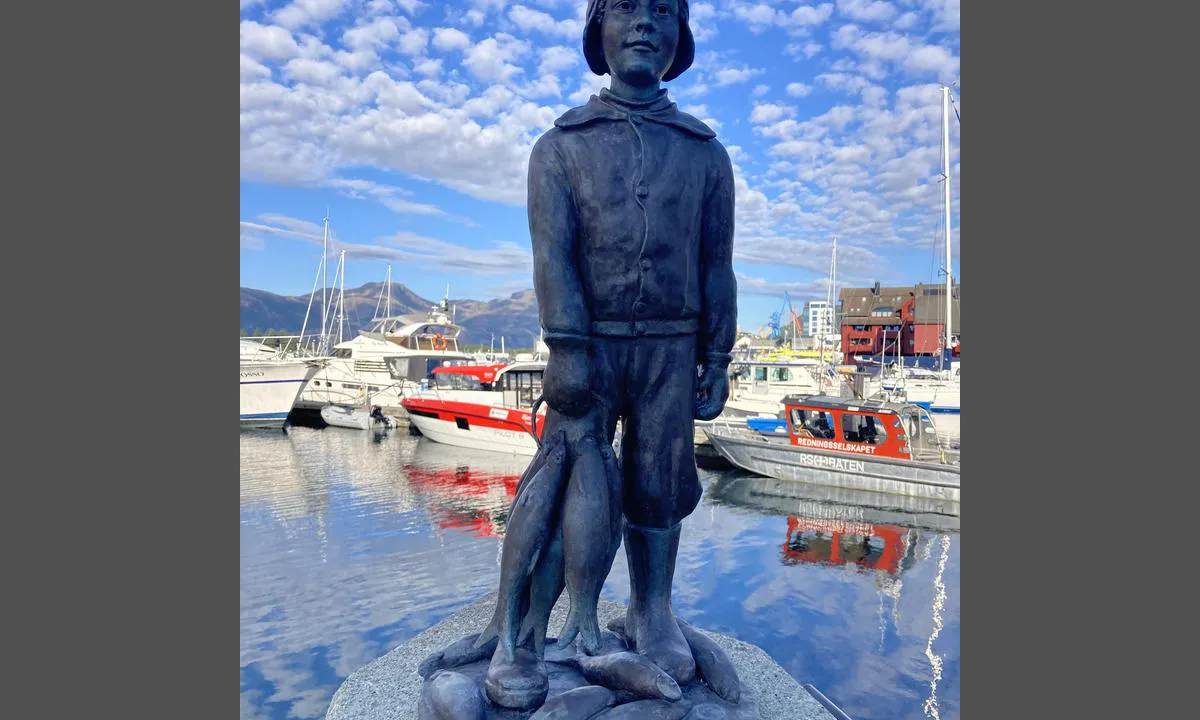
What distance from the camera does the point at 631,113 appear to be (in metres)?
3.35

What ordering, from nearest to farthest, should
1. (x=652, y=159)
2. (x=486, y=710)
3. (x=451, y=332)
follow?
(x=486, y=710), (x=652, y=159), (x=451, y=332)

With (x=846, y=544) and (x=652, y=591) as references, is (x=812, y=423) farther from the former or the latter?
(x=652, y=591)

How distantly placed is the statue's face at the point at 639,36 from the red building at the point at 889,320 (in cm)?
3888

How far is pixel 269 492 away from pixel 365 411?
12.9m

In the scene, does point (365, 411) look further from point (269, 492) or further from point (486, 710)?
point (486, 710)

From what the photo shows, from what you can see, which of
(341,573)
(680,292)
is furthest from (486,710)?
(341,573)

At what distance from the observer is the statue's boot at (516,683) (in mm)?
3000

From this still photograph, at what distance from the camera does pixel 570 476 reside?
3312 mm

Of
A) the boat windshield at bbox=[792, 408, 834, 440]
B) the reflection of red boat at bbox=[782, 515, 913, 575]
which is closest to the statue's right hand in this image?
the reflection of red boat at bbox=[782, 515, 913, 575]

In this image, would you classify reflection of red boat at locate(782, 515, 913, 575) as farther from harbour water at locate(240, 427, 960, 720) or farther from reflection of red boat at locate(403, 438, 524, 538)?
reflection of red boat at locate(403, 438, 524, 538)

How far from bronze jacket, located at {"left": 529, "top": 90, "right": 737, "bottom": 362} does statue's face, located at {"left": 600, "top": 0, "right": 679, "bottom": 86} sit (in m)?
0.15

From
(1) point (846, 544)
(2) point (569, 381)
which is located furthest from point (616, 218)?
(1) point (846, 544)

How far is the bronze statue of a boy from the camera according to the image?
3.23 meters

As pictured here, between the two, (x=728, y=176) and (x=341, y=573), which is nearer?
(x=728, y=176)
